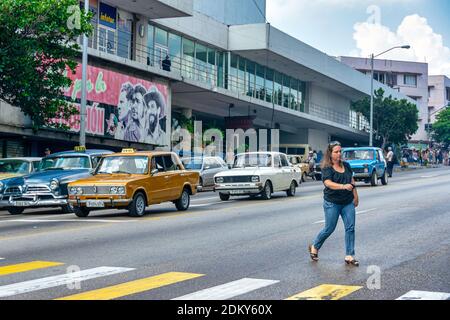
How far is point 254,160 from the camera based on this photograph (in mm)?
24609

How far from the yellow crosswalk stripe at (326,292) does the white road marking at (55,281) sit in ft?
8.85

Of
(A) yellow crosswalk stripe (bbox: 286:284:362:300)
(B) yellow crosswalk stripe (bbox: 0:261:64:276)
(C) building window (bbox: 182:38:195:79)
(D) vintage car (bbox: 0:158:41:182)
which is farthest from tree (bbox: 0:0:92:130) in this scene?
(C) building window (bbox: 182:38:195:79)

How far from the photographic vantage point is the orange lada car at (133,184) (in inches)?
682

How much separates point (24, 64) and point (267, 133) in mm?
39708

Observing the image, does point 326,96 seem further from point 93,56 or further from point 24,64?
point 24,64

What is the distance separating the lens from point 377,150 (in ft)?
110

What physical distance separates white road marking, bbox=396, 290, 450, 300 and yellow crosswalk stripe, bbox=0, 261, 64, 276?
16.0ft

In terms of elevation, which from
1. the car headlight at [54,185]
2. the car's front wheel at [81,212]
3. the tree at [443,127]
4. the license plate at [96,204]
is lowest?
the car's front wheel at [81,212]

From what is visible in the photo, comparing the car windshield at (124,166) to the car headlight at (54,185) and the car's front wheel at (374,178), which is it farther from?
the car's front wheel at (374,178)

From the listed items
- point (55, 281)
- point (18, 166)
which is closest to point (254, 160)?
point (18, 166)

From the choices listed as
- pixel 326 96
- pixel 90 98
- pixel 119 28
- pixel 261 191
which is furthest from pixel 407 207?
pixel 326 96

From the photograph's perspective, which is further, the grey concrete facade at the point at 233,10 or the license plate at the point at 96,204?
the grey concrete facade at the point at 233,10

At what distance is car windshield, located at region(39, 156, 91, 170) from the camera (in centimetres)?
2075

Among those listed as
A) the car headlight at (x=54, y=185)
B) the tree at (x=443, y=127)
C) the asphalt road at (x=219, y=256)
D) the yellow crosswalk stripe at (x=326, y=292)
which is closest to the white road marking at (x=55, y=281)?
the asphalt road at (x=219, y=256)
